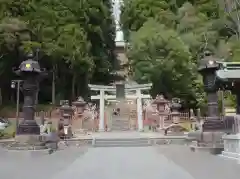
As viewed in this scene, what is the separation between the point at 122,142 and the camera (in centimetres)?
1970

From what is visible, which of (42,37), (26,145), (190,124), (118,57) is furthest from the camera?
(118,57)

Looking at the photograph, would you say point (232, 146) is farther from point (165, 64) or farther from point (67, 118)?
point (165, 64)

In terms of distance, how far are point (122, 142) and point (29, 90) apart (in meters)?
5.93

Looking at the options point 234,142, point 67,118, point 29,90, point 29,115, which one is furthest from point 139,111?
point 234,142

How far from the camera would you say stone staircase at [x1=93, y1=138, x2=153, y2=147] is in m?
19.3

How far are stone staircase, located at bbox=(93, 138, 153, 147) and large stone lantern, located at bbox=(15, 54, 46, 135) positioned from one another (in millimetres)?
4123

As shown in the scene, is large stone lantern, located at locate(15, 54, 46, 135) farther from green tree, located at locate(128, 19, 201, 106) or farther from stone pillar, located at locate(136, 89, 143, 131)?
green tree, located at locate(128, 19, 201, 106)

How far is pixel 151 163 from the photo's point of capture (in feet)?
37.9

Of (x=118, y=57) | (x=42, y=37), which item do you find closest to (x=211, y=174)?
(x=42, y=37)

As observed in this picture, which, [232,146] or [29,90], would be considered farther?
[29,90]

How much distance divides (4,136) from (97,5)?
74.9ft

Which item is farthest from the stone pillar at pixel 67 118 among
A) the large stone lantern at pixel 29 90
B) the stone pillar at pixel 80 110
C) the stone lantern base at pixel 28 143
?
the stone lantern base at pixel 28 143

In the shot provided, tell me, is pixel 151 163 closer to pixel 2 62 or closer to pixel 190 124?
pixel 190 124

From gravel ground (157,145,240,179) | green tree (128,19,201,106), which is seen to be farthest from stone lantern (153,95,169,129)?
gravel ground (157,145,240,179)
